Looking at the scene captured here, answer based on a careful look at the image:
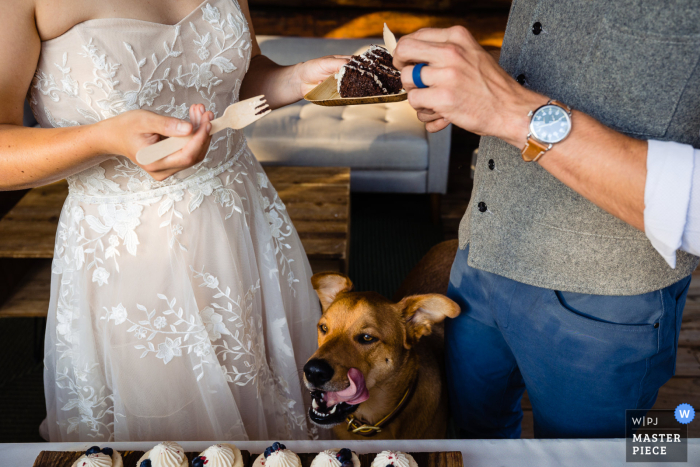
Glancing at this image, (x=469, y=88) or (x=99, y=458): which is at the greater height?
(x=469, y=88)

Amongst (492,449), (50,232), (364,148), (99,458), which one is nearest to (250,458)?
(99,458)

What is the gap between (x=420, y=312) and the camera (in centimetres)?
127

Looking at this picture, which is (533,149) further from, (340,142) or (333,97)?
(340,142)

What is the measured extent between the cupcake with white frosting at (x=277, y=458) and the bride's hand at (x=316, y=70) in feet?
2.84

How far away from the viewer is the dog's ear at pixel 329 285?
1.31m

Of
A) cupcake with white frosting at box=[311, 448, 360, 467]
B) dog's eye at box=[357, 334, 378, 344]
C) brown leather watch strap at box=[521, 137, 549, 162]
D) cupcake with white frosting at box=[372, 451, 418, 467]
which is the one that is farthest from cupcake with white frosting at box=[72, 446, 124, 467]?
brown leather watch strap at box=[521, 137, 549, 162]

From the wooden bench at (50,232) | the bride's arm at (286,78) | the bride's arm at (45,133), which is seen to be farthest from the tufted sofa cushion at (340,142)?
the bride's arm at (45,133)

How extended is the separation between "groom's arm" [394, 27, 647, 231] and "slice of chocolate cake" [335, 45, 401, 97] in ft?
1.38

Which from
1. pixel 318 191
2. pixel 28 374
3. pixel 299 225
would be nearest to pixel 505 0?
pixel 318 191

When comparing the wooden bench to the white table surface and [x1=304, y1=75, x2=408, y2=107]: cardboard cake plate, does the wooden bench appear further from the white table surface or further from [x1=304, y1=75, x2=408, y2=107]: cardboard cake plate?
the white table surface

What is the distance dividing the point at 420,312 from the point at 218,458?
65cm

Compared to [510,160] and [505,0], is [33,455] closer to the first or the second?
[510,160]

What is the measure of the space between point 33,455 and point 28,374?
5.05ft

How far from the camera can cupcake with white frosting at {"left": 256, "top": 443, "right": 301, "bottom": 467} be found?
0.78 m
